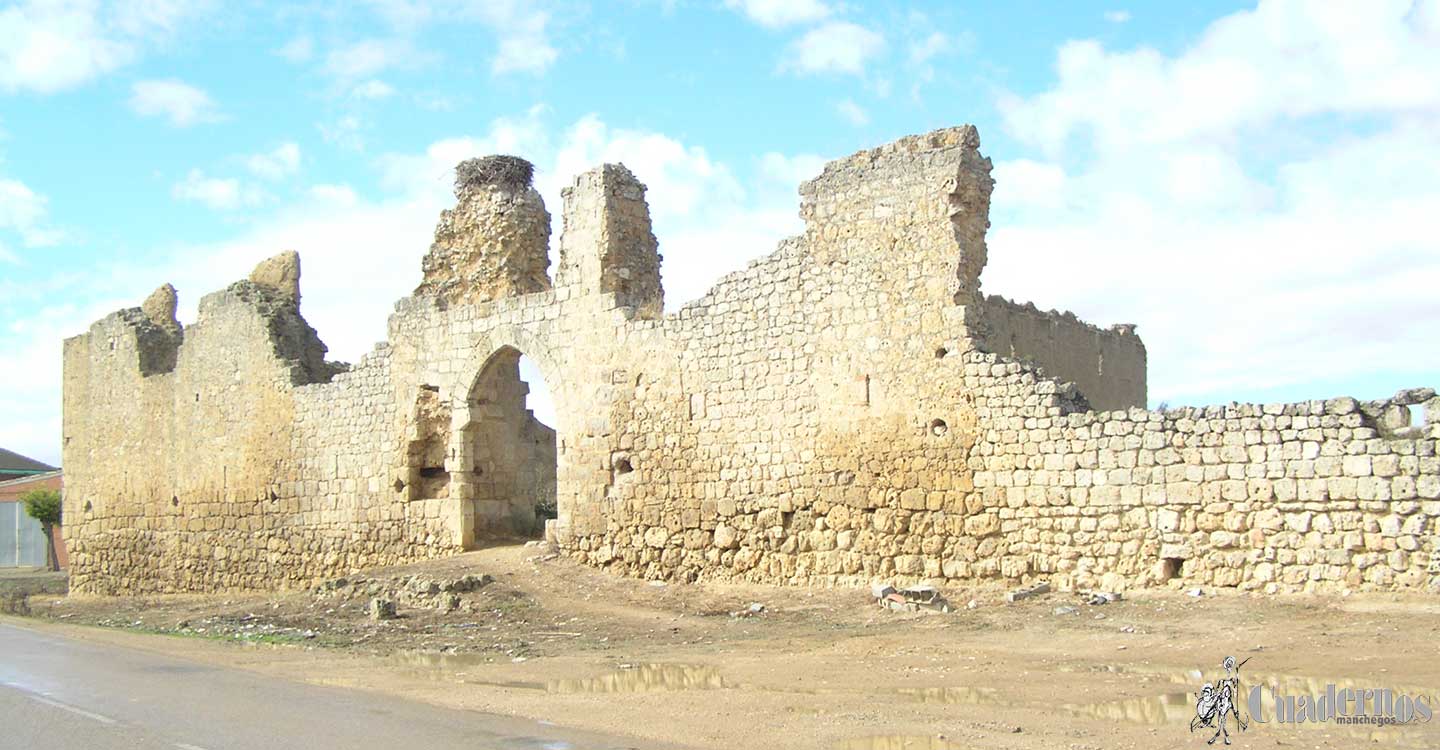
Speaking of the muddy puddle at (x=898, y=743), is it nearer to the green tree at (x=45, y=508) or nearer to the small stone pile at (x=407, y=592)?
the small stone pile at (x=407, y=592)

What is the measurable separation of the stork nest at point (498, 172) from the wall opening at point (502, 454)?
7.23 ft

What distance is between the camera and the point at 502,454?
1731 centimetres

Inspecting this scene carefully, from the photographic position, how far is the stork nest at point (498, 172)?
1702cm

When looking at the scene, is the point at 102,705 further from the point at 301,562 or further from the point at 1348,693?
the point at 301,562

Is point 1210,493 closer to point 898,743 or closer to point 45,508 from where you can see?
point 898,743

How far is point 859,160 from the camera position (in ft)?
43.5

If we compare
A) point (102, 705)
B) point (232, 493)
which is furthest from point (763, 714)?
point (232, 493)

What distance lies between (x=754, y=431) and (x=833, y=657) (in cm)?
482

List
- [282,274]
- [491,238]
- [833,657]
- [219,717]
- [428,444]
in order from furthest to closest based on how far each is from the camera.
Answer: [282,274] < [428,444] < [491,238] < [833,657] < [219,717]

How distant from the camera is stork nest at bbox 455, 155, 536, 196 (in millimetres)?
17016

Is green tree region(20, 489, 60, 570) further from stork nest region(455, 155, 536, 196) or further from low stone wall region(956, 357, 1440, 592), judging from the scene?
low stone wall region(956, 357, 1440, 592)

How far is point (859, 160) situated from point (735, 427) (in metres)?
3.04

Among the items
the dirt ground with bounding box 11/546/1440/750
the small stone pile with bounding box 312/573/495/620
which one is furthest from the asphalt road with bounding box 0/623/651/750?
the small stone pile with bounding box 312/573/495/620

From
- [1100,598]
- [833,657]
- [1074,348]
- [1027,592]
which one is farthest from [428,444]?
[1100,598]
